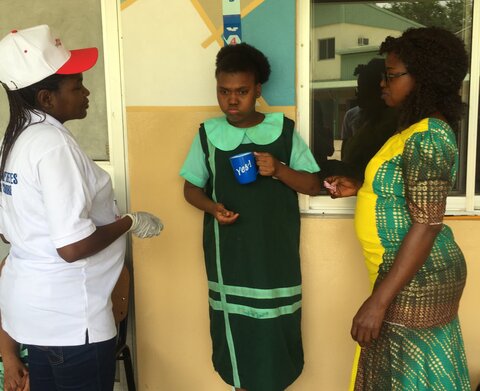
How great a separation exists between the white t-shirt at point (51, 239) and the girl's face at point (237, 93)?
572mm

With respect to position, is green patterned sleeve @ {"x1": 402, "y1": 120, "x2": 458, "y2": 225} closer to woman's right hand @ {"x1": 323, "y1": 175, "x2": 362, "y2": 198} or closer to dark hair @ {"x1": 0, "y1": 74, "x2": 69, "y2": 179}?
woman's right hand @ {"x1": 323, "y1": 175, "x2": 362, "y2": 198}

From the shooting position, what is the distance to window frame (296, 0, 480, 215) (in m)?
2.24

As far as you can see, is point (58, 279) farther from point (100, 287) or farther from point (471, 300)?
point (471, 300)

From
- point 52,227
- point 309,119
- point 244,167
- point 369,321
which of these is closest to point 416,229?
point 369,321

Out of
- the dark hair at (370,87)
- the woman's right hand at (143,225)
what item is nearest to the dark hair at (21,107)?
the woman's right hand at (143,225)

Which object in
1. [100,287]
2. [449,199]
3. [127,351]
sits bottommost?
[127,351]

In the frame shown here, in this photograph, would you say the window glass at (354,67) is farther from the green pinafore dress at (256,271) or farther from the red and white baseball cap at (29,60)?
the red and white baseball cap at (29,60)

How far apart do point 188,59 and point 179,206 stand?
2.25 feet

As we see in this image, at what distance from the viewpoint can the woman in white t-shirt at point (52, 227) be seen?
1.53 meters

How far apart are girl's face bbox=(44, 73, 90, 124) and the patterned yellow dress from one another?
973 mm

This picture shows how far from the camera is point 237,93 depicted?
200 centimetres

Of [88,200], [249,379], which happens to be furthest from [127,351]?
[88,200]

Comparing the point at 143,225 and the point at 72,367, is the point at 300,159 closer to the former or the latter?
the point at 143,225

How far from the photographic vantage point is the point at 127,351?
2516 mm
